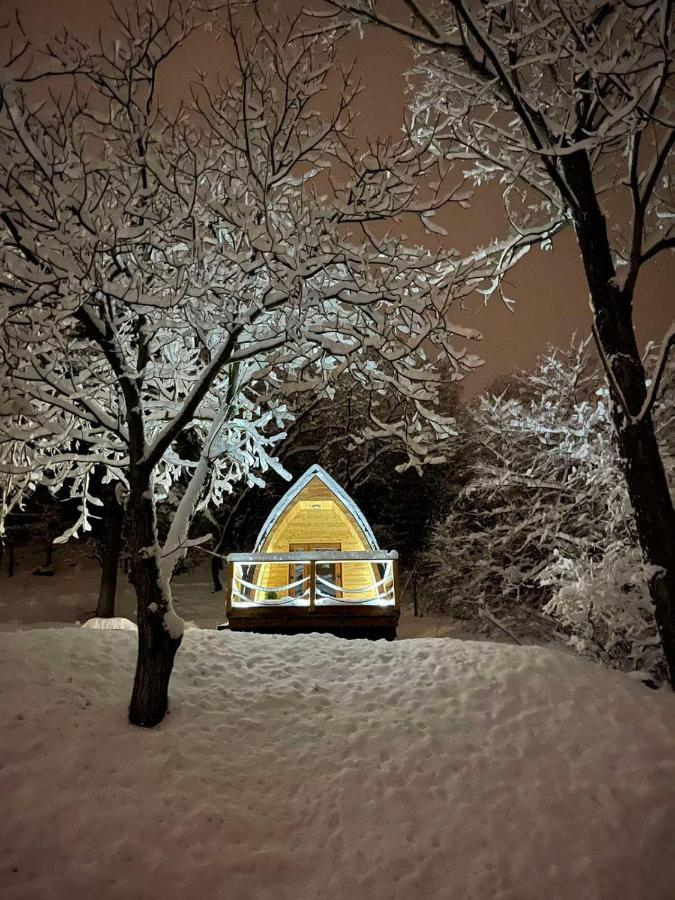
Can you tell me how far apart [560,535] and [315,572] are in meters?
6.24

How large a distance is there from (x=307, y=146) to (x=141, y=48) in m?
2.02

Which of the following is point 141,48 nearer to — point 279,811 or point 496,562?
point 279,811

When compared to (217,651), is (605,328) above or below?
above

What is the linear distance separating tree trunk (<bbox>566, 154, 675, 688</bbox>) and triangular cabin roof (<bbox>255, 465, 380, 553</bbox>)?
6.75 meters

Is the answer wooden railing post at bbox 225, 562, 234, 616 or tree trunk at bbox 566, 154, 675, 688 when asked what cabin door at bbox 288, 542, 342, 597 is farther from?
tree trunk at bbox 566, 154, 675, 688

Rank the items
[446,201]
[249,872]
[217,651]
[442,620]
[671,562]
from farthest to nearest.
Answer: [442,620] → [217,651] → [446,201] → [671,562] → [249,872]

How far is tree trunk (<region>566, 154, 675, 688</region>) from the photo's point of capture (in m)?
5.63

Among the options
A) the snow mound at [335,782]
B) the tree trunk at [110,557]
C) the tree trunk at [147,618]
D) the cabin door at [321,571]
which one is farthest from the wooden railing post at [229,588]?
the tree trunk at [110,557]

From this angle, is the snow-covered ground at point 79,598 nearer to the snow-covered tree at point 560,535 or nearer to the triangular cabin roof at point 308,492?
the snow-covered tree at point 560,535

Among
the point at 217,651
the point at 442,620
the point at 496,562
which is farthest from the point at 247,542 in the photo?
the point at 217,651

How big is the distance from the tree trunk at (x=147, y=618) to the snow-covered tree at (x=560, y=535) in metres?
5.15

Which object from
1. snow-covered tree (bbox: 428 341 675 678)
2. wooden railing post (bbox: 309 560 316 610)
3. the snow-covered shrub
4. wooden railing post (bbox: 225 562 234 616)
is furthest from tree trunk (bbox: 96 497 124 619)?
the snow-covered shrub

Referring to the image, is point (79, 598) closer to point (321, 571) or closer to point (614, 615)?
point (321, 571)

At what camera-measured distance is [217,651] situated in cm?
721
